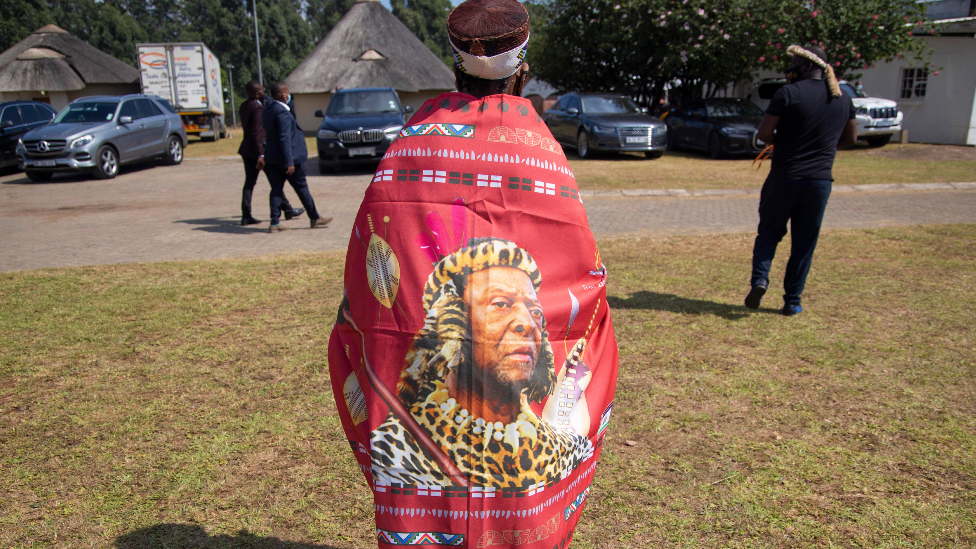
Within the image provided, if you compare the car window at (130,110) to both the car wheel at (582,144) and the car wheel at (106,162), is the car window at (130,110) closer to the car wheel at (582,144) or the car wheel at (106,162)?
the car wheel at (106,162)

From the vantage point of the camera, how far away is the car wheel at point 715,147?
61.7ft

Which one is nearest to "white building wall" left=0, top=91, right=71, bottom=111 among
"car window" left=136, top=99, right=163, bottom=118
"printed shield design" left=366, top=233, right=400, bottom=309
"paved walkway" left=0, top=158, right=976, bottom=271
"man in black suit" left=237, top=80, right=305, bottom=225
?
"car window" left=136, top=99, right=163, bottom=118

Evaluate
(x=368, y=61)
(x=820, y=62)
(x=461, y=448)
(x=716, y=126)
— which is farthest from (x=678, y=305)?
(x=368, y=61)

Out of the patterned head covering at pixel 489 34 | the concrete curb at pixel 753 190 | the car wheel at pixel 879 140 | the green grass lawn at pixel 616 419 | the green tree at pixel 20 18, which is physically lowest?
the green grass lawn at pixel 616 419

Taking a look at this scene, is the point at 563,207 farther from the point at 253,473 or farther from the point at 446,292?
the point at 253,473

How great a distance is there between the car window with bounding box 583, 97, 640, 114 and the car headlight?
12.4 metres

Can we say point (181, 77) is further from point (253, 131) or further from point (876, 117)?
point (876, 117)

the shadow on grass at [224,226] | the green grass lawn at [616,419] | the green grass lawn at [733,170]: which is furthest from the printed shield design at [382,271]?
the green grass lawn at [733,170]

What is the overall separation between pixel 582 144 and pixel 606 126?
3.73 ft

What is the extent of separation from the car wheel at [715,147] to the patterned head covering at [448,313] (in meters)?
18.5

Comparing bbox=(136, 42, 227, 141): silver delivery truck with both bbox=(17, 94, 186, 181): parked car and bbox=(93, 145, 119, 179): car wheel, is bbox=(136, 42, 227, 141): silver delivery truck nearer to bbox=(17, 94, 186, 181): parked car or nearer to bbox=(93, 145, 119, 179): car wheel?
bbox=(17, 94, 186, 181): parked car

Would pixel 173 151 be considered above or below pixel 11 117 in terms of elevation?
below

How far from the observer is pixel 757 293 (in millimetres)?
5707

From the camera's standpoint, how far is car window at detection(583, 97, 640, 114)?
18688 millimetres
